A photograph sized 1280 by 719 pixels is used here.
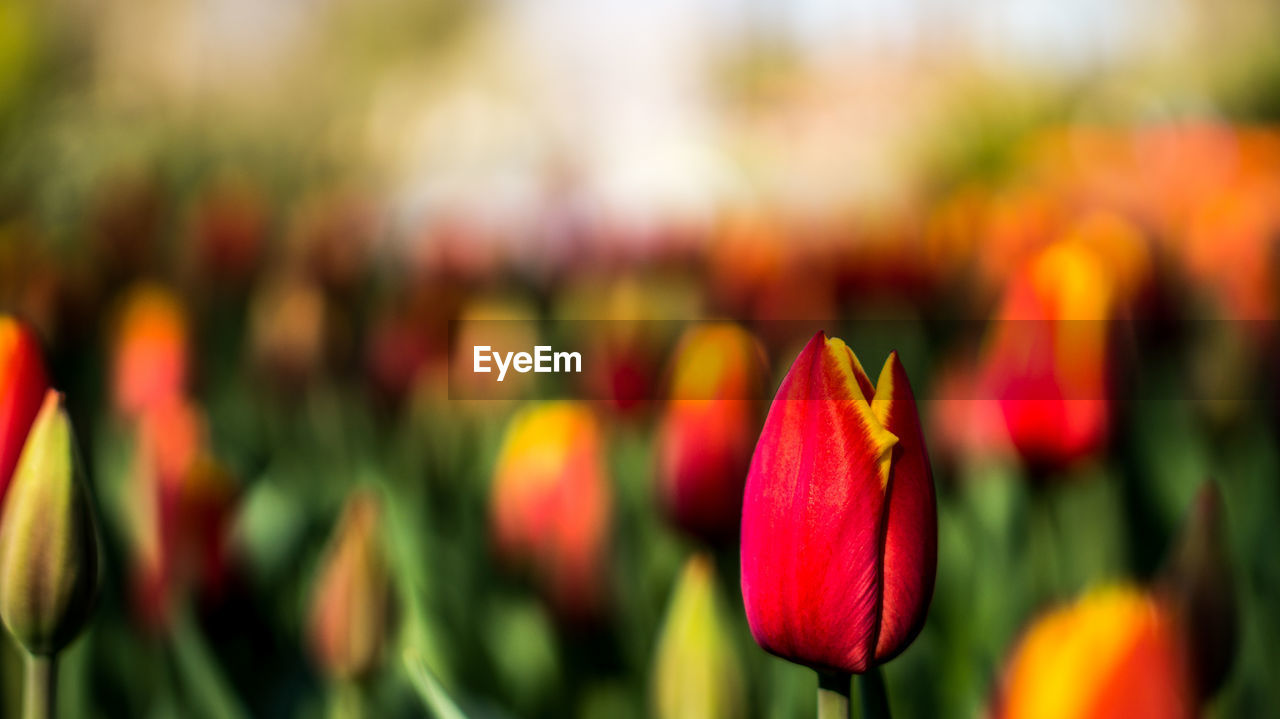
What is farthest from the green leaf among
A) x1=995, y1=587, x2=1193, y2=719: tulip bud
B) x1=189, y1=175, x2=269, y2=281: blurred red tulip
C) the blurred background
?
x1=189, y1=175, x2=269, y2=281: blurred red tulip

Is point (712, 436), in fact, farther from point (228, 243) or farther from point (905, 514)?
point (228, 243)

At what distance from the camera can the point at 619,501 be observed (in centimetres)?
107

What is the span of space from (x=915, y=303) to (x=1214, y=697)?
1060 mm

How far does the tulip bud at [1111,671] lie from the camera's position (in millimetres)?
289

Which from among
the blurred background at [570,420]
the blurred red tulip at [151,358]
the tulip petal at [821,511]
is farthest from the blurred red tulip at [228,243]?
the tulip petal at [821,511]

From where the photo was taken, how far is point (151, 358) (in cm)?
97

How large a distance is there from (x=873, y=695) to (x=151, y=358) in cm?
78

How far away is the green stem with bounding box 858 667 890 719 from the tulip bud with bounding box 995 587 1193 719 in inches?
4.1

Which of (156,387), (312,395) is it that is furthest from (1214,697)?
(312,395)

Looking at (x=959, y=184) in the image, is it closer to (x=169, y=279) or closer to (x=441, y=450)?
(x=169, y=279)

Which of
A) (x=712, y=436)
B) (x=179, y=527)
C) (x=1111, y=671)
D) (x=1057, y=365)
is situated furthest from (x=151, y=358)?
(x=1111, y=671)

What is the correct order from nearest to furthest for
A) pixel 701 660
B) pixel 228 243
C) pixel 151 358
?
pixel 701 660
pixel 151 358
pixel 228 243

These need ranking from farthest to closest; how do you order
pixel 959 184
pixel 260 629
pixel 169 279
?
pixel 959 184
pixel 169 279
pixel 260 629

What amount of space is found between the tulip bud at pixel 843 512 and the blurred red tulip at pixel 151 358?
28.1 inches
